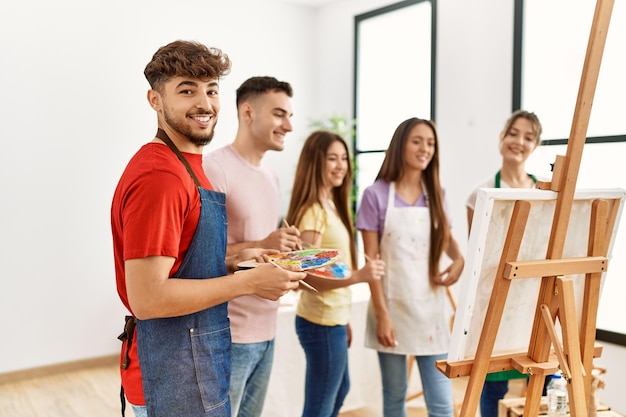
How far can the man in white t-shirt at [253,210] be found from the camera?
1913mm

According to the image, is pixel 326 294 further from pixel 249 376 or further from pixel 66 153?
pixel 66 153

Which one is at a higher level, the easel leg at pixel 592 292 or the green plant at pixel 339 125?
the green plant at pixel 339 125

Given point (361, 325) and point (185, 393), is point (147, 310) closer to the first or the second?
point (185, 393)

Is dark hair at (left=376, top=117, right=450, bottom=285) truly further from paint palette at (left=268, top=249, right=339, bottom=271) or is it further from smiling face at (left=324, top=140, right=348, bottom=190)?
paint palette at (left=268, top=249, right=339, bottom=271)

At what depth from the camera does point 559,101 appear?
3.91m

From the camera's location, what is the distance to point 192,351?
1.38 metres

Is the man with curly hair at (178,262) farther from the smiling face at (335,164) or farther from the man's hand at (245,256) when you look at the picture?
the smiling face at (335,164)

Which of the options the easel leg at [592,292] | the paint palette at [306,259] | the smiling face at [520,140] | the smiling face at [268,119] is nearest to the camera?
the paint palette at [306,259]

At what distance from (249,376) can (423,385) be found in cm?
75

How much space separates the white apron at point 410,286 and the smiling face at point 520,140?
601 mm

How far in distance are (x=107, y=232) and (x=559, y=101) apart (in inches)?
134

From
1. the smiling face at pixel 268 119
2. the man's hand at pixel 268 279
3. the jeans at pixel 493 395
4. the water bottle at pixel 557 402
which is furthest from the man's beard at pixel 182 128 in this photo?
the jeans at pixel 493 395

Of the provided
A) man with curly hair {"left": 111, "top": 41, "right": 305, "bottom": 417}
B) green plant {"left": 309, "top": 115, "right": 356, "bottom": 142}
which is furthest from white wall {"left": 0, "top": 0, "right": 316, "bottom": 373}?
man with curly hair {"left": 111, "top": 41, "right": 305, "bottom": 417}

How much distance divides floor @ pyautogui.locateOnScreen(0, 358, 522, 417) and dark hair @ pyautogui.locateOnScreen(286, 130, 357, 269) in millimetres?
1492
